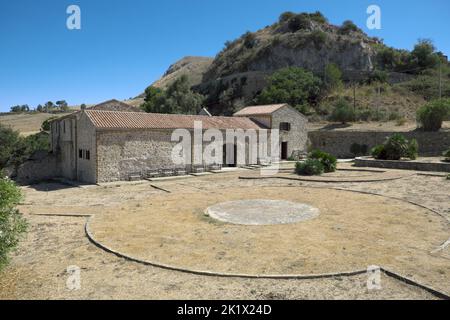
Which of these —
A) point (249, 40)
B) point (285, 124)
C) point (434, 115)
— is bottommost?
point (285, 124)

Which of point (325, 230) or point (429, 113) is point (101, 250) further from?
point (429, 113)

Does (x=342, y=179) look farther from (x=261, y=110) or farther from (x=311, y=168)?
(x=261, y=110)

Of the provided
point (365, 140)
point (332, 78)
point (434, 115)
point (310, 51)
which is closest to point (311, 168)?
point (365, 140)

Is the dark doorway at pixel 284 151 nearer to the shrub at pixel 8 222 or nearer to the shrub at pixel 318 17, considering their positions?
the shrub at pixel 8 222

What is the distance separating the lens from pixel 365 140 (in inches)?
1371

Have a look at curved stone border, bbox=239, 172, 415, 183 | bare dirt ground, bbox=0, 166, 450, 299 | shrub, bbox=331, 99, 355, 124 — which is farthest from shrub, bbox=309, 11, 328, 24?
bare dirt ground, bbox=0, 166, 450, 299

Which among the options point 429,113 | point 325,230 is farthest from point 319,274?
point 429,113

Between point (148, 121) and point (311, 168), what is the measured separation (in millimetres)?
11645

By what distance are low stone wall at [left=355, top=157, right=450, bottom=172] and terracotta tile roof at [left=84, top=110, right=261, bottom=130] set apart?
33.0ft

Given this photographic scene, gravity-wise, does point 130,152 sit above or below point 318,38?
below

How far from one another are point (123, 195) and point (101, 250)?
338 inches

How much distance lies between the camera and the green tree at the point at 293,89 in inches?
1900

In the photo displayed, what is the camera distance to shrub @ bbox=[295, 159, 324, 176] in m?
22.9
